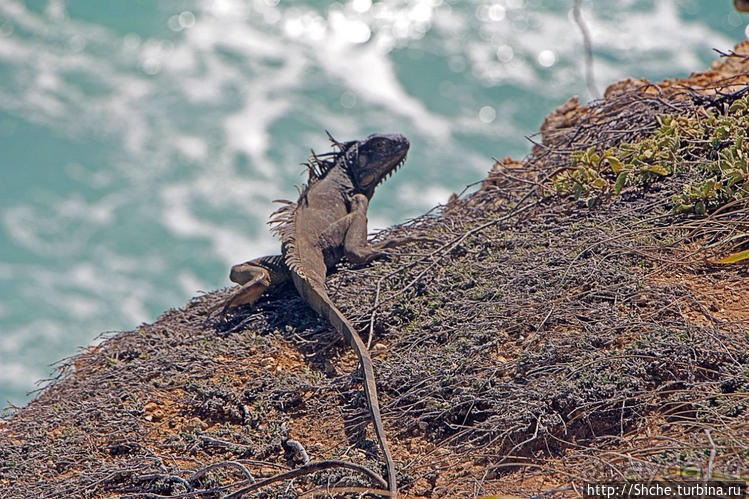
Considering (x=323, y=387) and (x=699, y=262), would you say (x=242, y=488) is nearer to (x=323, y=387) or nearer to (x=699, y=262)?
(x=323, y=387)

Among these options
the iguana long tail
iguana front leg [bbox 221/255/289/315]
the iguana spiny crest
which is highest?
the iguana spiny crest

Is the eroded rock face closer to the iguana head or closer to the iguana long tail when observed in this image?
the iguana head

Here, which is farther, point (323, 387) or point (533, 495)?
point (323, 387)

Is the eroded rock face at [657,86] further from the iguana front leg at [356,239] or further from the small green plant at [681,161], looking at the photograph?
the iguana front leg at [356,239]

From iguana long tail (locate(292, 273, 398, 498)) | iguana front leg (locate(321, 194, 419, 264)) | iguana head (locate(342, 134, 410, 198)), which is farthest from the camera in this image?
iguana head (locate(342, 134, 410, 198))

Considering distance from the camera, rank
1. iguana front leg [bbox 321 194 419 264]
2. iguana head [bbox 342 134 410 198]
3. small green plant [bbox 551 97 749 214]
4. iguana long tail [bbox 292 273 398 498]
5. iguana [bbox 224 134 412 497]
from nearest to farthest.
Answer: iguana long tail [bbox 292 273 398 498] < small green plant [bbox 551 97 749 214] < iguana [bbox 224 134 412 497] < iguana front leg [bbox 321 194 419 264] < iguana head [bbox 342 134 410 198]

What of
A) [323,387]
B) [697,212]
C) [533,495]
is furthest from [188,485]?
[697,212]

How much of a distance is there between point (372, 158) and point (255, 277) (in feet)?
6.71

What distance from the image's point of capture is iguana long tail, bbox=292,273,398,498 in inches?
131

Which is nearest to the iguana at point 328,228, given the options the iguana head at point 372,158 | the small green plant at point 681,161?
the iguana head at point 372,158

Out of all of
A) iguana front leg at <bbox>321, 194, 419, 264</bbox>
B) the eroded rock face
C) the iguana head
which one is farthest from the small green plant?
the iguana head

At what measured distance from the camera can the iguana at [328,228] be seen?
221 inches

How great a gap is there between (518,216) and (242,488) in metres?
3.32

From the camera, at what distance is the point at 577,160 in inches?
229
